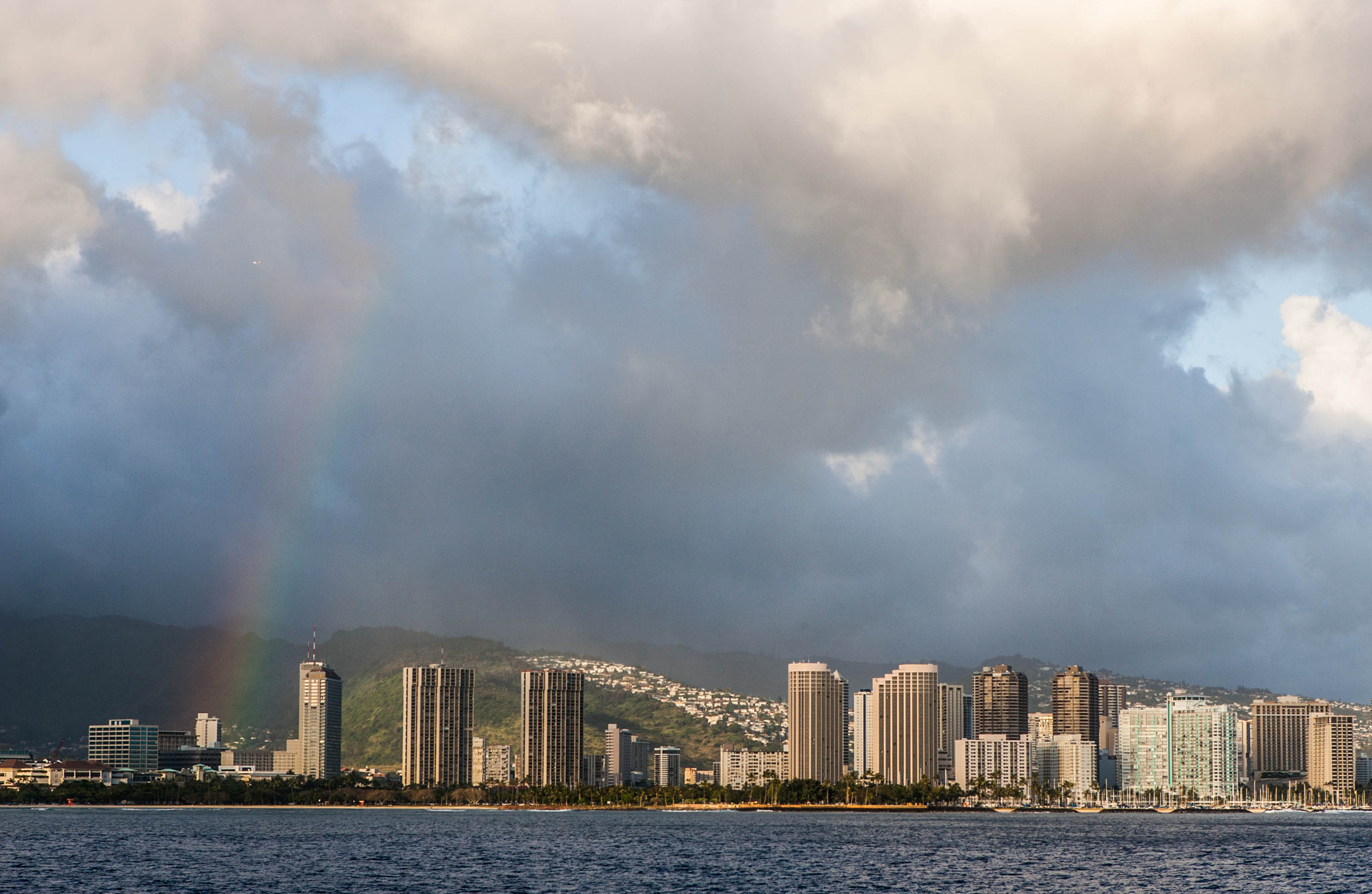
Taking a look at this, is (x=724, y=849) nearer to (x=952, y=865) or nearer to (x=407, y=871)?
(x=952, y=865)

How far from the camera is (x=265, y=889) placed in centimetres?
12381

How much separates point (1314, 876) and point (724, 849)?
73.6 m

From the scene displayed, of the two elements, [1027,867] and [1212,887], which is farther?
[1027,867]

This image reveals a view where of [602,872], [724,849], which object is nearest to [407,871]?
[602,872]

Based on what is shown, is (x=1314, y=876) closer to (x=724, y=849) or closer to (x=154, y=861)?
(x=724, y=849)

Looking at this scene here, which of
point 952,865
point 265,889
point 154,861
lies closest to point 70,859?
point 154,861

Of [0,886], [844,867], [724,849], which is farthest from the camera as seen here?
[724,849]

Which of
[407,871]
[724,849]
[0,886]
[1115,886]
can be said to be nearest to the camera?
[0,886]

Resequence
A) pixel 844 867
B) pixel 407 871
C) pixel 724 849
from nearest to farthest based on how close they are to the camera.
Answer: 1. pixel 407 871
2. pixel 844 867
3. pixel 724 849

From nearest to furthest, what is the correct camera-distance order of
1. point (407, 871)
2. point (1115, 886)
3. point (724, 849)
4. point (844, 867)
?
point (1115, 886) < point (407, 871) < point (844, 867) < point (724, 849)

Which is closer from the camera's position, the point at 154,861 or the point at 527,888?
the point at 527,888

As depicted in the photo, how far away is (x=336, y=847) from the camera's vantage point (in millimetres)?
192500

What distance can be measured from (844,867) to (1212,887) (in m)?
38.2

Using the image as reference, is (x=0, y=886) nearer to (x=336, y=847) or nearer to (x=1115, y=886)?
(x=336, y=847)
